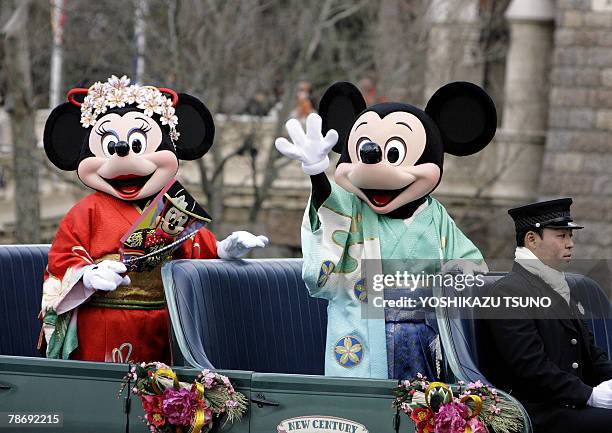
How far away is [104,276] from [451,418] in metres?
1.70

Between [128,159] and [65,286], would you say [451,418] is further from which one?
[128,159]

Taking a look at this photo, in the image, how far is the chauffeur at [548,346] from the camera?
5375mm

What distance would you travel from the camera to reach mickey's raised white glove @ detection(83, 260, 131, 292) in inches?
229

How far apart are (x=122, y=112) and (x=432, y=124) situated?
141cm

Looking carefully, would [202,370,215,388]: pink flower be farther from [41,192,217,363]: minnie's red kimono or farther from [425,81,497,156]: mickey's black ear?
[425,81,497,156]: mickey's black ear

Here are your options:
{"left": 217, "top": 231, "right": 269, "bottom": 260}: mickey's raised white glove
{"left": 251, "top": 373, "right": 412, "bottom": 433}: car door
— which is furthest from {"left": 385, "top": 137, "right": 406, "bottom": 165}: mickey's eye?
{"left": 251, "top": 373, "right": 412, "bottom": 433}: car door

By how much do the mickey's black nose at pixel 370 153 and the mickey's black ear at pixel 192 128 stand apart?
1209mm

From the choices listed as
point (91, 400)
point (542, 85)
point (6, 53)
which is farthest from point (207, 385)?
point (542, 85)

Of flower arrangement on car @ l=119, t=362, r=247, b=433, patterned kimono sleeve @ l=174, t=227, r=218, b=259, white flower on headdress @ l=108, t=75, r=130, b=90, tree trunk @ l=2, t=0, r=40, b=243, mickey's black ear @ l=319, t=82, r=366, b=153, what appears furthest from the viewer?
tree trunk @ l=2, t=0, r=40, b=243

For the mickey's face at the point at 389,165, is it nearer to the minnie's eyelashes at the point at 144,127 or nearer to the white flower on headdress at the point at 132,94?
the minnie's eyelashes at the point at 144,127

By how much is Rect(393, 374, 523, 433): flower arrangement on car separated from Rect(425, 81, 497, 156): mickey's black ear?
1377 mm

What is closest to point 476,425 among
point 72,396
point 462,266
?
point 462,266

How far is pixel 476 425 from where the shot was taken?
16.1 ft

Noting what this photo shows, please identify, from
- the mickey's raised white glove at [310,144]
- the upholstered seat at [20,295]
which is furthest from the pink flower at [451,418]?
the upholstered seat at [20,295]
